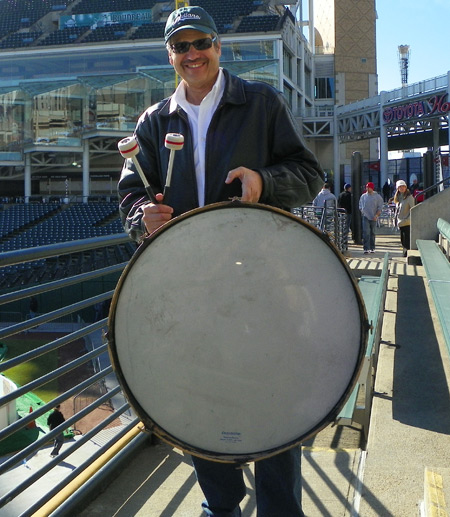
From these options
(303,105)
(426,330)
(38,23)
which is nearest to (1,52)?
(38,23)

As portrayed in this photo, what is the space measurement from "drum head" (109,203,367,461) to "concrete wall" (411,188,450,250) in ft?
35.3

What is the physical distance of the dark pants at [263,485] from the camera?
182 cm

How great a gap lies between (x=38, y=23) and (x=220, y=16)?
1517 cm

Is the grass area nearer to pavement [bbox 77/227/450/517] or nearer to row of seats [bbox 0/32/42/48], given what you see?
pavement [bbox 77/227/450/517]

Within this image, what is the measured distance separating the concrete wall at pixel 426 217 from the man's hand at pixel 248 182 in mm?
10602

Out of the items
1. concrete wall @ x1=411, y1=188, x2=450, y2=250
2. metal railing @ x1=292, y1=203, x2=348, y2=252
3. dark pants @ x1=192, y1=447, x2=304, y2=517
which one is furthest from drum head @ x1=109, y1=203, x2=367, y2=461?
concrete wall @ x1=411, y1=188, x2=450, y2=250

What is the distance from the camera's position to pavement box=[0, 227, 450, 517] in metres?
2.46

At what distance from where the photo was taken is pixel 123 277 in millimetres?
1547

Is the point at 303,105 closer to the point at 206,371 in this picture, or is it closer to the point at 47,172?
the point at 47,172

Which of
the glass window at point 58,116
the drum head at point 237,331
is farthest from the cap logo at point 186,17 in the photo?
the glass window at point 58,116

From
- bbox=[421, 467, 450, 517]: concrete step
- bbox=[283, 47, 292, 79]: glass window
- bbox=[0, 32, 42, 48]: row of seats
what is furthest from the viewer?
bbox=[0, 32, 42, 48]: row of seats

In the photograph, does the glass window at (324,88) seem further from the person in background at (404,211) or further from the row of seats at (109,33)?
the person in background at (404,211)

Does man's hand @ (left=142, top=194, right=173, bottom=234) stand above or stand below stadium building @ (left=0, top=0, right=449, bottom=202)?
below

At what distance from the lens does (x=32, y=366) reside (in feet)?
76.2
